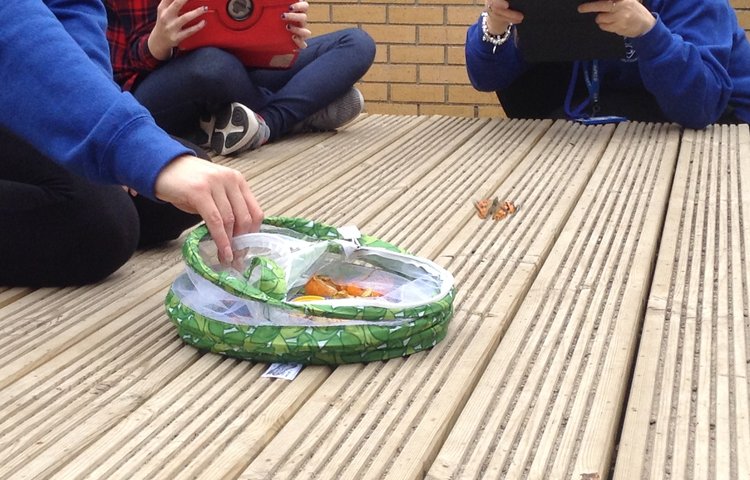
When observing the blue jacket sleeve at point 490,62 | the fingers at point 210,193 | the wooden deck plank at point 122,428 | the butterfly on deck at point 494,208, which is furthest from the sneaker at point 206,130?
the fingers at point 210,193

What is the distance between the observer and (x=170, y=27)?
2562 mm

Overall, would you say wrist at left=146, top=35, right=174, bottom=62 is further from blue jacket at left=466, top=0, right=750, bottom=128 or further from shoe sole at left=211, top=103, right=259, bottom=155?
blue jacket at left=466, top=0, right=750, bottom=128

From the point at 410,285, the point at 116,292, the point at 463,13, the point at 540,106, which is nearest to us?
the point at 410,285

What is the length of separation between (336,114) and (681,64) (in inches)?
38.0

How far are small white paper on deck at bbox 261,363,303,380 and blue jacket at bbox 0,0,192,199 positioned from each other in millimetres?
270

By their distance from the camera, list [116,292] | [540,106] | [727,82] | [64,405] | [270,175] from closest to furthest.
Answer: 1. [64,405]
2. [116,292]
3. [270,175]
4. [727,82]
5. [540,106]

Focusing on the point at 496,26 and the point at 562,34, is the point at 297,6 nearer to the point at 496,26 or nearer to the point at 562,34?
the point at 496,26

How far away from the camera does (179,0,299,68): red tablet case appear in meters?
2.56

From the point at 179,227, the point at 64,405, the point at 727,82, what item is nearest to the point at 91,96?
the point at 64,405

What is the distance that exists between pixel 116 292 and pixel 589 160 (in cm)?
128

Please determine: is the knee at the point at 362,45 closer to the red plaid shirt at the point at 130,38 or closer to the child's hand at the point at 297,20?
the child's hand at the point at 297,20

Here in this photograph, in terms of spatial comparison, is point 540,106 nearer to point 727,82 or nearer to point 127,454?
point 727,82

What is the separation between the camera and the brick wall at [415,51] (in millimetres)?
3898

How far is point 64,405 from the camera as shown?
1235mm
